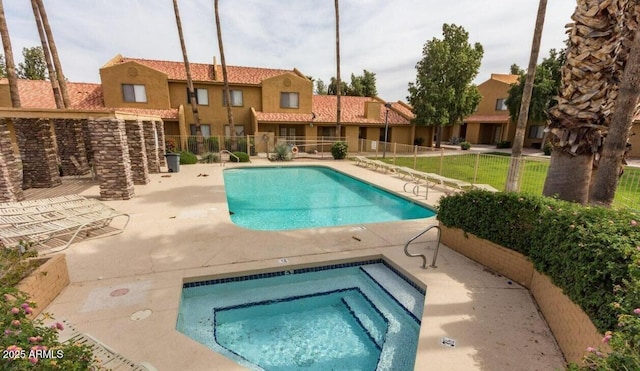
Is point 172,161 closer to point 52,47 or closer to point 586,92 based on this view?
point 52,47

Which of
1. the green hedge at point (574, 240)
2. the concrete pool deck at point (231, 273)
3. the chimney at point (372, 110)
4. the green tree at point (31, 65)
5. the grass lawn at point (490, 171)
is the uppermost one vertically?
the green tree at point (31, 65)

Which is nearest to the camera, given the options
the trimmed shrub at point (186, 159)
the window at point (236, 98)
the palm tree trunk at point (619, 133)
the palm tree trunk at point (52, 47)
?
the palm tree trunk at point (619, 133)

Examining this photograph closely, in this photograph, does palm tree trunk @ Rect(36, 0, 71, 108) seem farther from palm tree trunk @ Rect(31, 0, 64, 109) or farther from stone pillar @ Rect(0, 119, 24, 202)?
stone pillar @ Rect(0, 119, 24, 202)

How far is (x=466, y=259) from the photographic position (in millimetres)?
6051

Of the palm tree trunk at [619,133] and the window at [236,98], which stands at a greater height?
the window at [236,98]

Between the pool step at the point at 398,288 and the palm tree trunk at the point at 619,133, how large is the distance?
12.9 ft

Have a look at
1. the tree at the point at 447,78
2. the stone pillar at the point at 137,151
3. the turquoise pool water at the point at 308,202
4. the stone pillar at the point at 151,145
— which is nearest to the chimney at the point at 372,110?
the tree at the point at 447,78

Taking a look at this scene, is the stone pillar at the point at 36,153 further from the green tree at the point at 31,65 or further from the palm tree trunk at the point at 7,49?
the green tree at the point at 31,65

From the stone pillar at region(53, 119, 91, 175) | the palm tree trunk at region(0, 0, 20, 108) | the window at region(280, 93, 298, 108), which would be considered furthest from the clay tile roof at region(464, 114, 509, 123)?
the palm tree trunk at region(0, 0, 20, 108)

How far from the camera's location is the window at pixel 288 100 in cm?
2610

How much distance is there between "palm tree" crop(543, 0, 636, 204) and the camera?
17.4ft

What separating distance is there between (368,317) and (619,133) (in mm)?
5427

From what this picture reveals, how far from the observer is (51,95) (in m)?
23.0

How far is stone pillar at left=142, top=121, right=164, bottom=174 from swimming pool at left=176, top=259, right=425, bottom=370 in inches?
488
